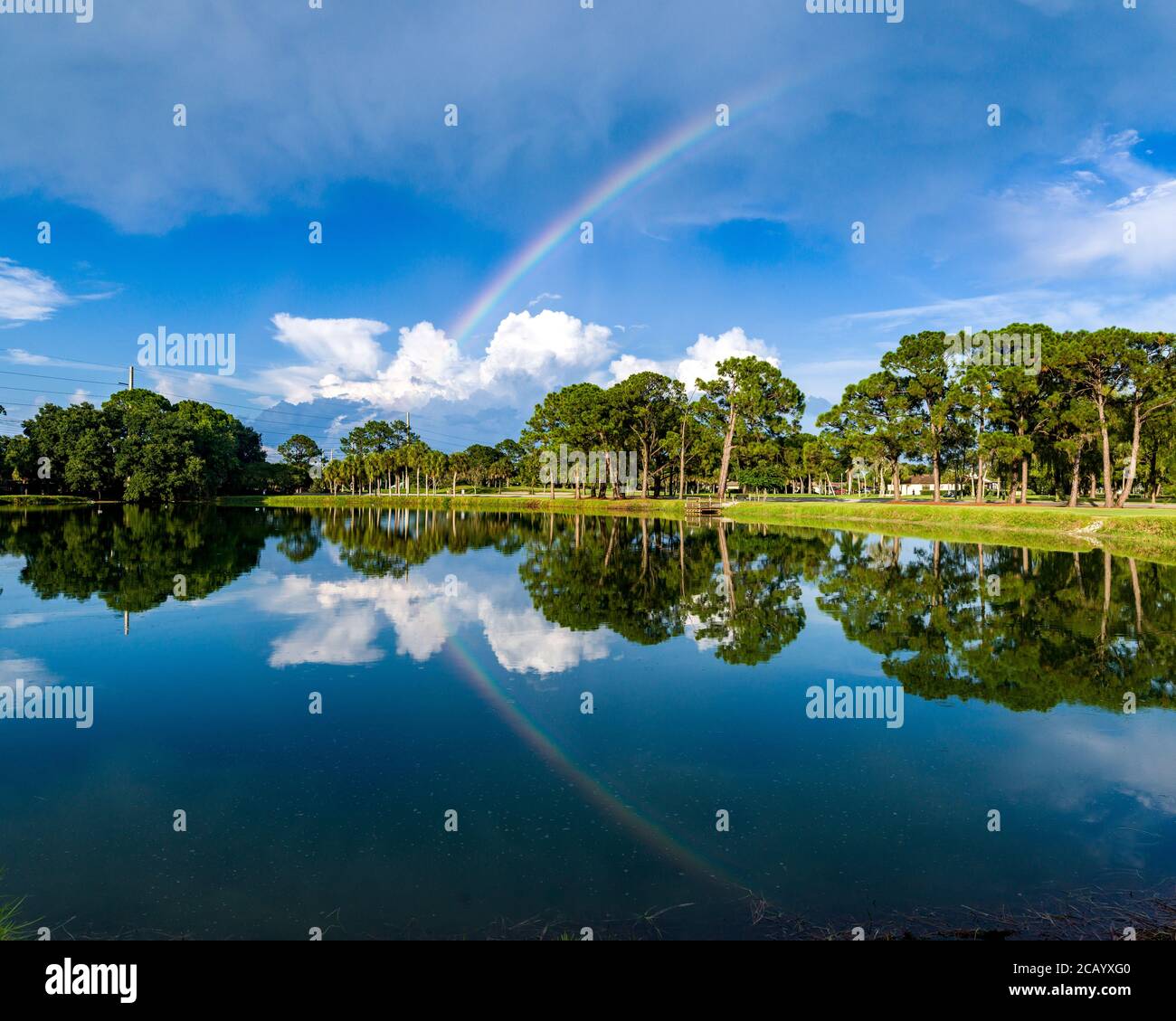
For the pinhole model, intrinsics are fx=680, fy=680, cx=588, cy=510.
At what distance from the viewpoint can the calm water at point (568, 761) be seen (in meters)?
6.71

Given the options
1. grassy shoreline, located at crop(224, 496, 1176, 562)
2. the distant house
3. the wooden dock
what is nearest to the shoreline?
grassy shoreline, located at crop(224, 496, 1176, 562)

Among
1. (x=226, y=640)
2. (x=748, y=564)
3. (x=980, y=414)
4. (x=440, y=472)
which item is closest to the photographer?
(x=226, y=640)

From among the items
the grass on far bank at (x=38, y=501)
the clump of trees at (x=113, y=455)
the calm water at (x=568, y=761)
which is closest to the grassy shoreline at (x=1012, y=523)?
the calm water at (x=568, y=761)

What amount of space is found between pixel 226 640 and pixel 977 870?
16556 mm

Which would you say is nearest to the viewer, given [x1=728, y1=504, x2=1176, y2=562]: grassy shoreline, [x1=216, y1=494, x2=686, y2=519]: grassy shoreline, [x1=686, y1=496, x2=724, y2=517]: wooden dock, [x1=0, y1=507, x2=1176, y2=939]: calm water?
[x1=0, y1=507, x2=1176, y2=939]: calm water

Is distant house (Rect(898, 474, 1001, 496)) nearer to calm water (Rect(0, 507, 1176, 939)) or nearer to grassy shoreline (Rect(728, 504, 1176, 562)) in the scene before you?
grassy shoreline (Rect(728, 504, 1176, 562))

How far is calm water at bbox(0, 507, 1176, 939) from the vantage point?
6715mm

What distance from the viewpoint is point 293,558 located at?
114 feet

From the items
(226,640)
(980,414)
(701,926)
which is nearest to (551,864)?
(701,926)

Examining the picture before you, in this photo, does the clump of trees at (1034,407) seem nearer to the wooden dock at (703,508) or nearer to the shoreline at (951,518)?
the shoreline at (951,518)

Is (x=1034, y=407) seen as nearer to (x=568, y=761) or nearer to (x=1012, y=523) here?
(x=1012, y=523)

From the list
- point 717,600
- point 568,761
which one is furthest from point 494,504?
point 568,761

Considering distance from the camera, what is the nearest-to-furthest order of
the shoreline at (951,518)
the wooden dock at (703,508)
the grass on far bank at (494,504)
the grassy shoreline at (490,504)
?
the shoreline at (951,518)
the wooden dock at (703,508)
the grassy shoreline at (490,504)
the grass on far bank at (494,504)
